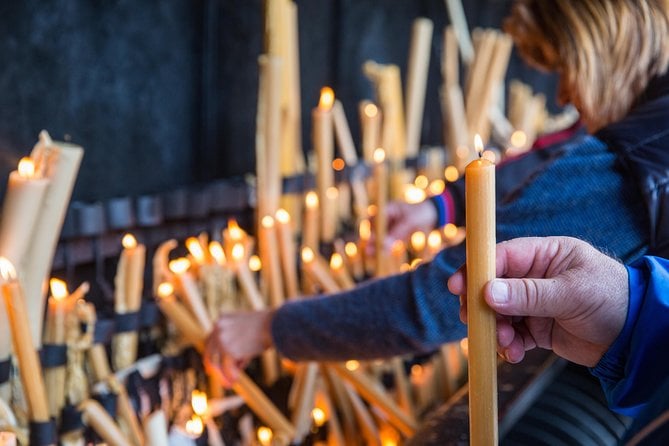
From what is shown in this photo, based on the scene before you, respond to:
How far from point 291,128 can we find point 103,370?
526 millimetres

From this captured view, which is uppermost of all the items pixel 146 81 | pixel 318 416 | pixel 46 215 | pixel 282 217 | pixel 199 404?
pixel 146 81

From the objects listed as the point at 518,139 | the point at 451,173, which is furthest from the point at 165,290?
the point at 518,139

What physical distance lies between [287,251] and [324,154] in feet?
0.59

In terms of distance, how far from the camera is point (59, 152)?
0.86 m

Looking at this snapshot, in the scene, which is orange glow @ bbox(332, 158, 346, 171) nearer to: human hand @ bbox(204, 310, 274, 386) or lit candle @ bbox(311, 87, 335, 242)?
lit candle @ bbox(311, 87, 335, 242)

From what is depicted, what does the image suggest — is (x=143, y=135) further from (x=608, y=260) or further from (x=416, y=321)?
(x=608, y=260)

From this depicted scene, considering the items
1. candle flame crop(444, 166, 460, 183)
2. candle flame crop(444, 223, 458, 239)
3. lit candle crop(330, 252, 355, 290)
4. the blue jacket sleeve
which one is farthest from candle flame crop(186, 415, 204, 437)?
candle flame crop(444, 166, 460, 183)

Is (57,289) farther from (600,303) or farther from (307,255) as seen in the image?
(600,303)

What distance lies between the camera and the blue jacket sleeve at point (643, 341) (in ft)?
1.89

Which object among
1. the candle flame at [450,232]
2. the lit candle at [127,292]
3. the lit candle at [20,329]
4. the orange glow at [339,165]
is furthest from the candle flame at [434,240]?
the lit candle at [20,329]

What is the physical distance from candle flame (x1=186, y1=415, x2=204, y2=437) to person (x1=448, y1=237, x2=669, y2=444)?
63cm

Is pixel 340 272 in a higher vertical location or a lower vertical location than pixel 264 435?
higher

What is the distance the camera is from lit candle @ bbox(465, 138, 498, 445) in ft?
1.60

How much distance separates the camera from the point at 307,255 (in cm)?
131
